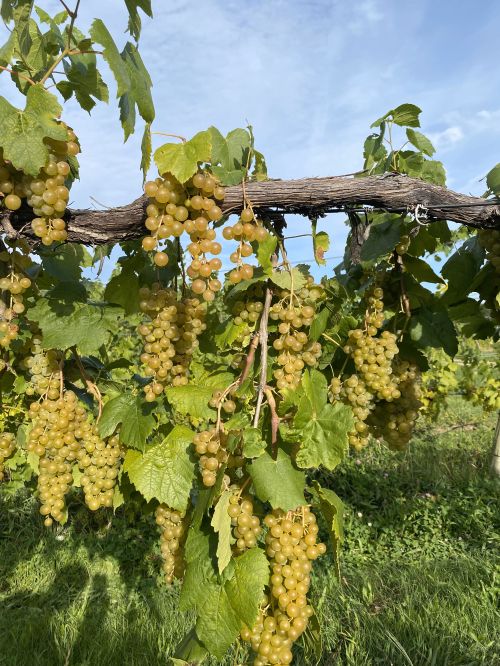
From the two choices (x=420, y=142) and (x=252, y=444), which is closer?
(x=252, y=444)

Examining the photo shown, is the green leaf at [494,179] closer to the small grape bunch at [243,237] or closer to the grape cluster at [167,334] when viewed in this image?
the small grape bunch at [243,237]

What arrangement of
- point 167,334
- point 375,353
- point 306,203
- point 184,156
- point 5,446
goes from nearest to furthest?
1. point 184,156
2. point 306,203
3. point 167,334
4. point 375,353
5. point 5,446

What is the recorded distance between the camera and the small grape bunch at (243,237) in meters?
1.67

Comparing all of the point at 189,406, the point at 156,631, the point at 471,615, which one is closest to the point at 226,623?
the point at 189,406

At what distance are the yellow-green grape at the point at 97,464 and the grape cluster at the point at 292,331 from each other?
0.91 m

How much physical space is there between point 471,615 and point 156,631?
2.15m

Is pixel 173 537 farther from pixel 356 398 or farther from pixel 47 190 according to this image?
pixel 47 190

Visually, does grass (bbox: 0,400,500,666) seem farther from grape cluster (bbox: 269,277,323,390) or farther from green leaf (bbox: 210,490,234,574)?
grape cluster (bbox: 269,277,323,390)

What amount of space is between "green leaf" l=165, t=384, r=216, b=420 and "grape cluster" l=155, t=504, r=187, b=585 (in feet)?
1.51

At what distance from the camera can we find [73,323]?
2.17 m

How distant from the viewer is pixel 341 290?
209 centimetres

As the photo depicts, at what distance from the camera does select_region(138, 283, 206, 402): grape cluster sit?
1971mm

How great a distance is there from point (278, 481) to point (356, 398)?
62 centimetres

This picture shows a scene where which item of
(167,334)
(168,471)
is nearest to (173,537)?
(168,471)
